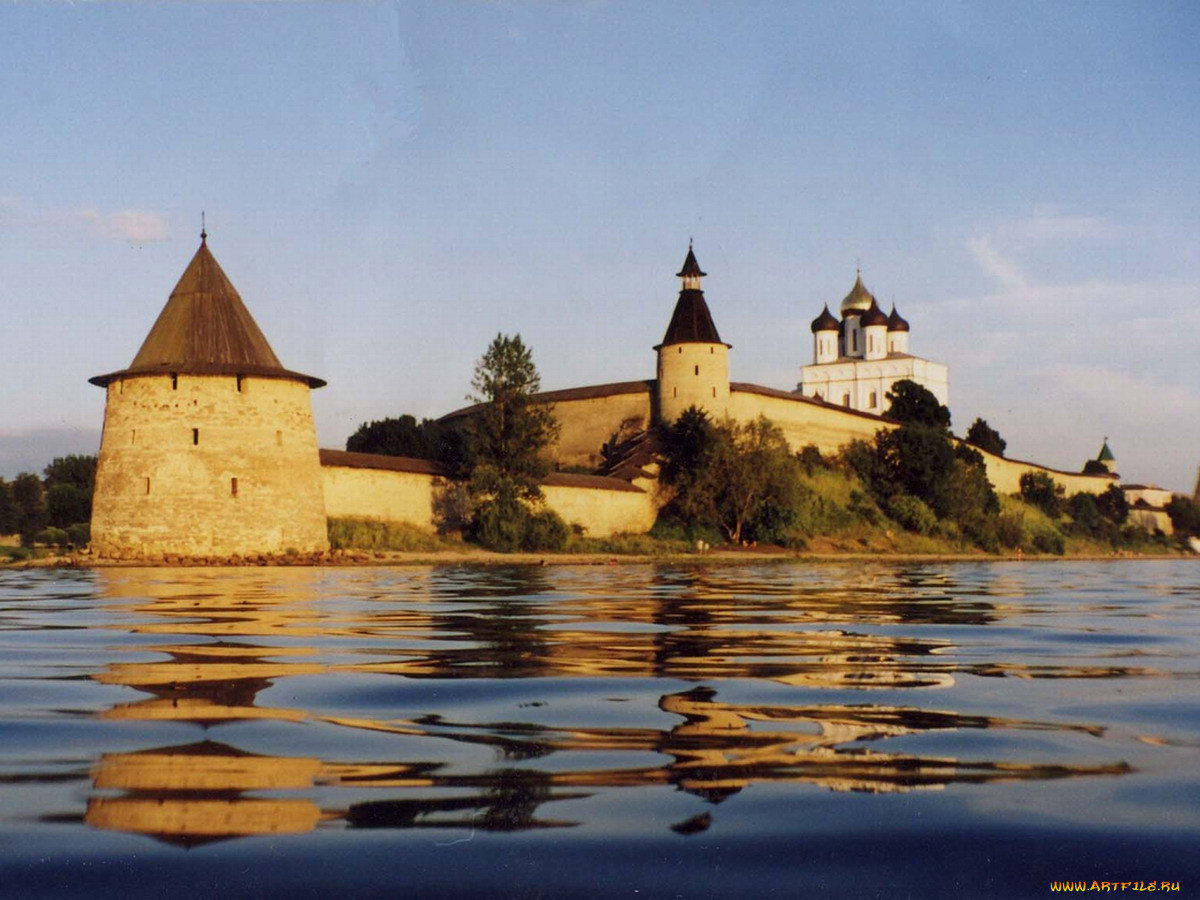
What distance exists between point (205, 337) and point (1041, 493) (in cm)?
4224

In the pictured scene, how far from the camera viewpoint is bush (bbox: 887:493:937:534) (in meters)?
42.9

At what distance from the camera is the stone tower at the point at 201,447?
25109 millimetres

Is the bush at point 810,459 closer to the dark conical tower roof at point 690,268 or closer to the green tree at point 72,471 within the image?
the dark conical tower roof at point 690,268

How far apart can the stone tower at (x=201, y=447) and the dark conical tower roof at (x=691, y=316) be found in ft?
60.1

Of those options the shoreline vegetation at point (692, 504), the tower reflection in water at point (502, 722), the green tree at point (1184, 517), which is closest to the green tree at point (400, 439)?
the shoreline vegetation at point (692, 504)

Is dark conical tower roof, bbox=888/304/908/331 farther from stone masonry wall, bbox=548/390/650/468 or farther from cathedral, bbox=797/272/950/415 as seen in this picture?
stone masonry wall, bbox=548/390/650/468

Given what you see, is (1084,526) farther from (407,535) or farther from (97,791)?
(97,791)

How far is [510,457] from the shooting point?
30.8m

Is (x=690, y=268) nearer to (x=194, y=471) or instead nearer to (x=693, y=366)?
(x=693, y=366)

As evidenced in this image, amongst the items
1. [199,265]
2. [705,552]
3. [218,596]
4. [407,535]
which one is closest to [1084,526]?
[705,552]

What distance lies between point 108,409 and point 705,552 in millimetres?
15336

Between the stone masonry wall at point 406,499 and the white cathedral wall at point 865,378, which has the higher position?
the white cathedral wall at point 865,378

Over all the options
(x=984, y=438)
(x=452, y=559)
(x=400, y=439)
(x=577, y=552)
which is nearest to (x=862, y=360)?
(x=984, y=438)

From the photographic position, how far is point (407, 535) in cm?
2900
